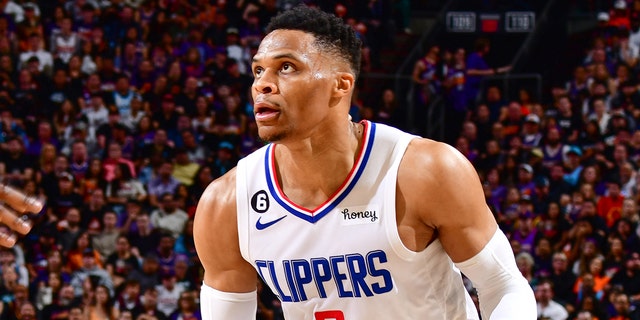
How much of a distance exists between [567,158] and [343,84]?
950cm

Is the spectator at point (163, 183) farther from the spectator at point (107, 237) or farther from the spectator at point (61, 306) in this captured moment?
the spectator at point (61, 306)

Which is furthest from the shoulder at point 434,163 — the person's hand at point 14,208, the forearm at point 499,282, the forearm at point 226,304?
the person's hand at point 14,208

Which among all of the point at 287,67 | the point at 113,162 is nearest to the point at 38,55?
the point at 113,162

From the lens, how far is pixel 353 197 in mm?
4016

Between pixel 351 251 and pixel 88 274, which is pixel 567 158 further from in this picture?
pixel 351 251

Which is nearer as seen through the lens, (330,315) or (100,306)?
(330,315)

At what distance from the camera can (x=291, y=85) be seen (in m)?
3.82

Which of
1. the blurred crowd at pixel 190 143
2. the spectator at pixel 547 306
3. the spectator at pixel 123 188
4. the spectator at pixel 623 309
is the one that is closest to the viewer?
the spectator at pixel 623 309

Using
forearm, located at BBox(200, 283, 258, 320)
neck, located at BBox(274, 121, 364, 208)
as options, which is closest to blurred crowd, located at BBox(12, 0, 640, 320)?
forearm, located at BBox(200, 283, 258, 320)

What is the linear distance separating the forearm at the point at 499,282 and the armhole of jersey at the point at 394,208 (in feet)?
0.73

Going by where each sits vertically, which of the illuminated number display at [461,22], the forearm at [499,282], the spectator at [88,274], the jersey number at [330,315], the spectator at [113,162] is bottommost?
the spectator at [88,274]

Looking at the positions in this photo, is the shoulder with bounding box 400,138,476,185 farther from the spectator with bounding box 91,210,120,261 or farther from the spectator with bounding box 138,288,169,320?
the spectator with bounding box 91,210,120,261

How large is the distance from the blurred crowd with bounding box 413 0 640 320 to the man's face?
7212mm

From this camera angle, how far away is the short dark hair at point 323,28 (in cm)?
394
